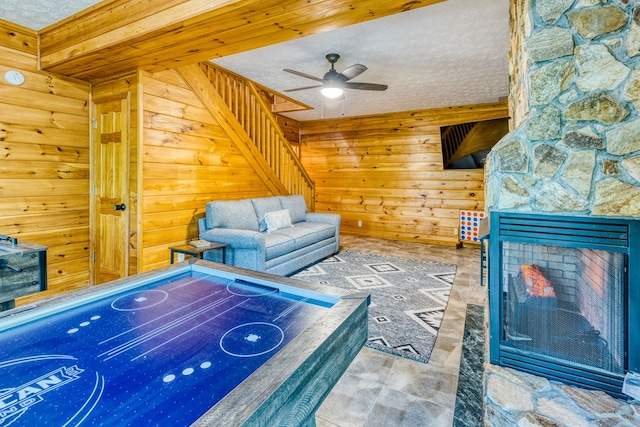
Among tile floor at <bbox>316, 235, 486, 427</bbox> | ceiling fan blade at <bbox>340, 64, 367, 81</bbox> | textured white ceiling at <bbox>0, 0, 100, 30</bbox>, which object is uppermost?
textured white ceiling at <bbox>0, 0, 100, 30</bbox>

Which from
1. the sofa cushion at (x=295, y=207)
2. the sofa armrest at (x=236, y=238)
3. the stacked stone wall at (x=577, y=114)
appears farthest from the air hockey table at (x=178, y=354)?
the sofa cushion at (x=295, y=207)

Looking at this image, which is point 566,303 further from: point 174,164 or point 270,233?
point 174,164

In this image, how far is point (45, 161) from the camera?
124 inches

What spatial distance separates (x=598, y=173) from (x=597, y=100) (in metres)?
0.35

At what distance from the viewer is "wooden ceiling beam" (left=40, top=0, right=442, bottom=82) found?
2.06m

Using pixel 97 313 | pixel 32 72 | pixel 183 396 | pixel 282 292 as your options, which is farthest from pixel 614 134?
pixel 32 72

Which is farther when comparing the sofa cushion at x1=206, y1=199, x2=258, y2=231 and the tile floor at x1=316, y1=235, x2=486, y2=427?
the sofa cushion at x1=206, y1=199, x2=258, y2=231

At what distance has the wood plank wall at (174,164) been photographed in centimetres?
333

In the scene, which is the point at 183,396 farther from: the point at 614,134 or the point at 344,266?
the point at 344,266

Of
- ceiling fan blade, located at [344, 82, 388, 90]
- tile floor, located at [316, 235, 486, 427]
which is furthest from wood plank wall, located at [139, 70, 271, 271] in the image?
tile floor, located at [316, 235, 486, 427]

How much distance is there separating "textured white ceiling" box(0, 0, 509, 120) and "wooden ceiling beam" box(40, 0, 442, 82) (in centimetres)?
20

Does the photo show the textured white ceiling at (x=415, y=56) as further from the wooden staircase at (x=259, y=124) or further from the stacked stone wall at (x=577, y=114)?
the stacked stone wall at (x=577, y=114)

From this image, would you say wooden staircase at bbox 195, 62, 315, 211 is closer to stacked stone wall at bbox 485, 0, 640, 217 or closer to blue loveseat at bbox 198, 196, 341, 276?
blue loveseat at bbox 198, 196, 341, 276

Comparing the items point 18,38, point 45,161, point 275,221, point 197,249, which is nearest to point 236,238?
point 197,249
